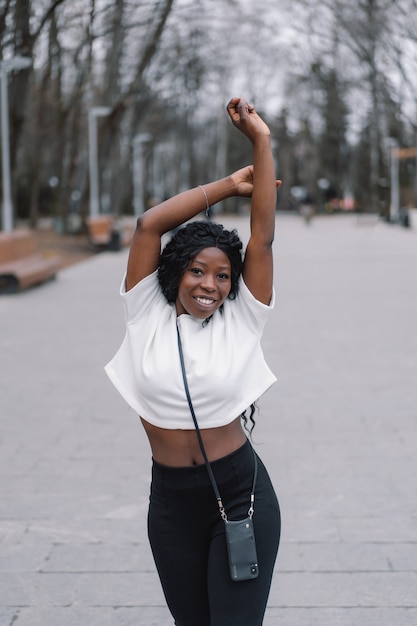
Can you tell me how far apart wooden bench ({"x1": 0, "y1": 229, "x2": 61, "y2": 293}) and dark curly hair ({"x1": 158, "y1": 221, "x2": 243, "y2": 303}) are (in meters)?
14.1

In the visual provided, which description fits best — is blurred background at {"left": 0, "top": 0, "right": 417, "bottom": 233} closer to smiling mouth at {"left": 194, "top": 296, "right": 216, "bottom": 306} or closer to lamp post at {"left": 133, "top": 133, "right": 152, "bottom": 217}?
lamp post at {"left": 133, "top": 133, "right": 152, "bottom": 217}

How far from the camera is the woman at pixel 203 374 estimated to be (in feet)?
9.61

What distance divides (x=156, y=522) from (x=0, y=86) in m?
18.5

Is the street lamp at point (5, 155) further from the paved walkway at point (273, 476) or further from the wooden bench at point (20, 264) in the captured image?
the paved walkway at point (273, 476)

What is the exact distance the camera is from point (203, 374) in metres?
2.90

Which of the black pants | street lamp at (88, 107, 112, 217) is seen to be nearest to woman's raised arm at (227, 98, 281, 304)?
the black pants

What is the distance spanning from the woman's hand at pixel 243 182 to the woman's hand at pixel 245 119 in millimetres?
100

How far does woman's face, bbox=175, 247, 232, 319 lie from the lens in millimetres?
2980

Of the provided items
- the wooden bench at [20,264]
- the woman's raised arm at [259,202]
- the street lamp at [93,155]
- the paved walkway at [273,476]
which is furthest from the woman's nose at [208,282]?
the street lamp at [93,155]

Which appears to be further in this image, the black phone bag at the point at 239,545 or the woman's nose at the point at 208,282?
the woman's nose at the point at 208,282

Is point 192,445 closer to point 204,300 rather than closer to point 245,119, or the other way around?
point 204,300

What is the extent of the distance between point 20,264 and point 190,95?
37.1 m

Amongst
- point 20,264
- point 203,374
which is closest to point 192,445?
point 203,374

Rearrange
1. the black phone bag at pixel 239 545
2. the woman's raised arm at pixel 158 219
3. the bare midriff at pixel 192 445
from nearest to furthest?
1. the black phone bag at pixel 239 545
2. the bare midriff at pixel 192 445
3. the woman's raised arm at pixel 158 219
